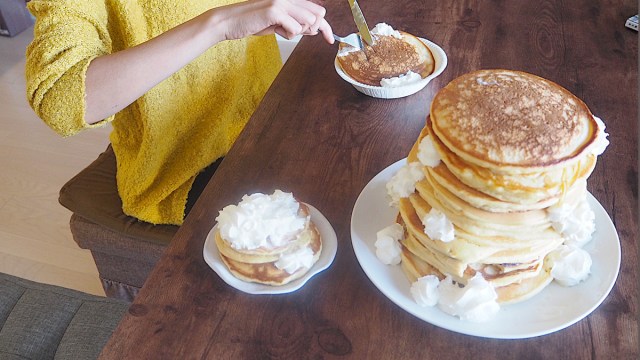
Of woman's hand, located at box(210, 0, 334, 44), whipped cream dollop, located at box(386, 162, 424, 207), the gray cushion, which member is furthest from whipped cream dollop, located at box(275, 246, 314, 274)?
the gray cushion

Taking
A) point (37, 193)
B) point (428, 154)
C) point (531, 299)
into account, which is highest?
point (428, 154)

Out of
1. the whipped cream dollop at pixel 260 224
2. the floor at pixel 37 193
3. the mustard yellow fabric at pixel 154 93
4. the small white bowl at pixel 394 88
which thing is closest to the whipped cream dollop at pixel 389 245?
the whipped cream dollop at pixel 260 224

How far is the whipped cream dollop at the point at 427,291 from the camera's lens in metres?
0.75

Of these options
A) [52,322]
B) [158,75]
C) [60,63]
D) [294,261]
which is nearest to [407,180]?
[294,261]

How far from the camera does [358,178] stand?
1.00 meters

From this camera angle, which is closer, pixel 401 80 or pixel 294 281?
pixel 294 281

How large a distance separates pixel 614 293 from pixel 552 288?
10cm

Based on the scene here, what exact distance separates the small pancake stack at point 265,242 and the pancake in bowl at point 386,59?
45cm

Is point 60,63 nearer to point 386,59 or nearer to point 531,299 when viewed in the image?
point 386,59

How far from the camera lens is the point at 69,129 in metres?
1.04

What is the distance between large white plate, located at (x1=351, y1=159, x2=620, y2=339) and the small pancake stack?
0.26 ft

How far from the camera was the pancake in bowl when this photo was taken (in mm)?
1171

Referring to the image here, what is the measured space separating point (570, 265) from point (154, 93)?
891 millimetres

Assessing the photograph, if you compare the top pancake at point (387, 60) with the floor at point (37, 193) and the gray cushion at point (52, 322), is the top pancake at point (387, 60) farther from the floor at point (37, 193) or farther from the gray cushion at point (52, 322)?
the floor at point (37, 193)
